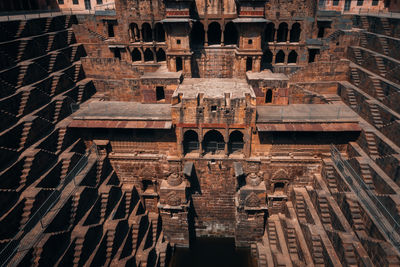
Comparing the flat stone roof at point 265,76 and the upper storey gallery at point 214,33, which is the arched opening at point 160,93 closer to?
the upper storey gallery at point 214,33

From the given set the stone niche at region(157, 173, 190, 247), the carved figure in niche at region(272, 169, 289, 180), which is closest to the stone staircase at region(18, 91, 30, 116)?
the stone niche at region(157, 173, 190, 247)

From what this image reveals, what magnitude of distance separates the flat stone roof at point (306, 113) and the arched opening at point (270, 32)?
12.7 metres

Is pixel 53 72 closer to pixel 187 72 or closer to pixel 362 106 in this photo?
pixel 187 72

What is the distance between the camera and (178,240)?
82.2 feet

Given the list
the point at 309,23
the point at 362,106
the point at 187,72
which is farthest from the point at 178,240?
the point at 309,23

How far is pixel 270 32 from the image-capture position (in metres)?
34.3

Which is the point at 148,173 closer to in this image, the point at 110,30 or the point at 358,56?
the point at 110,30

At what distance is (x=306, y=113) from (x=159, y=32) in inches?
880

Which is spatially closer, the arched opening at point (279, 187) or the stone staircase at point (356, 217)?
the stone staircase at point (356, 217)

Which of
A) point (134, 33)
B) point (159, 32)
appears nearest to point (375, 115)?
point (159, 32)

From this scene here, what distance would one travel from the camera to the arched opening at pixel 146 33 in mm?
34281

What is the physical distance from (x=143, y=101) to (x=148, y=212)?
11334mm

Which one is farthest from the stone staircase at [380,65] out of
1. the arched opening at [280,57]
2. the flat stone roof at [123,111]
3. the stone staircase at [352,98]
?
the flat stone roof at [123,111]

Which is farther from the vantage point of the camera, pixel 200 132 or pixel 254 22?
pixel 254 22
